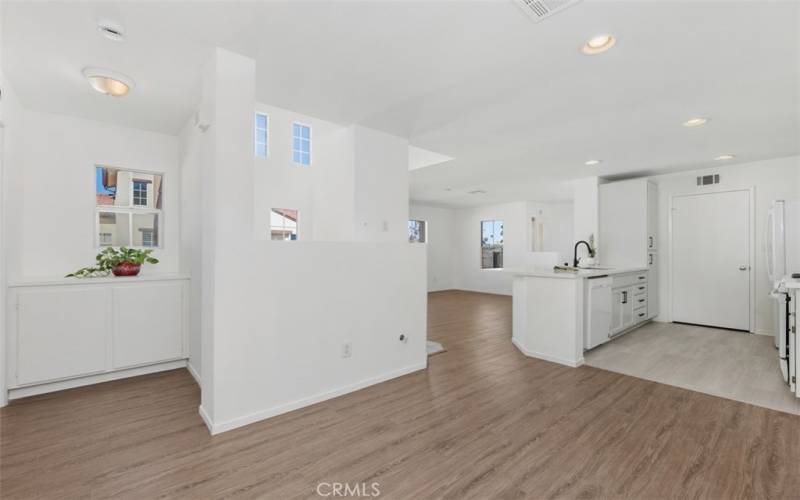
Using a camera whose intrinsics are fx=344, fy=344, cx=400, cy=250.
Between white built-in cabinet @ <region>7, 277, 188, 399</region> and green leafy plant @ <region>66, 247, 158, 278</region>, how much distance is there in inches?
10.1

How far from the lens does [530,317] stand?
12.9 ft

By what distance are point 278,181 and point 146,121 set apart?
242 centimetres

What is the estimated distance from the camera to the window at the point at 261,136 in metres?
5.66

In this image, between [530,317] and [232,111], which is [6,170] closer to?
[232,111]

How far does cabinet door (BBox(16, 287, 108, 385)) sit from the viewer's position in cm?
276

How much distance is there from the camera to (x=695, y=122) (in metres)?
3.30

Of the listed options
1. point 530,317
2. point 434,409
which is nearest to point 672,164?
point 530,317

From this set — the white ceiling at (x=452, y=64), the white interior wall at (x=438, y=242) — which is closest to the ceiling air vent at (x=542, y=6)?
the white ceiling at (x=452, y=64)

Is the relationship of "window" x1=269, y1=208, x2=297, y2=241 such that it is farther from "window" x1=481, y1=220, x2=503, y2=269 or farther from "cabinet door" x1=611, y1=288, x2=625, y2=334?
"window" x1=481, y1=220, x2=503, y2=269

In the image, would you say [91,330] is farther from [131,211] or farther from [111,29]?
[111,29]

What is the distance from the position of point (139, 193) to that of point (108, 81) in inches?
59.4

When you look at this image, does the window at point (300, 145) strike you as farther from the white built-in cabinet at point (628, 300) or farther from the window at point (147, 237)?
the white built-in cabinet at point (628, 300)

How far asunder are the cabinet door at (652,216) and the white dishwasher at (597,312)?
1734 millimetres

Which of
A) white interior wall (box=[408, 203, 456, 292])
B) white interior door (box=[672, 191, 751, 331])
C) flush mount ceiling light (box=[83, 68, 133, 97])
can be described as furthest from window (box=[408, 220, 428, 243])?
flush mount ceiling light (box=[83, 68, 133, 97])
